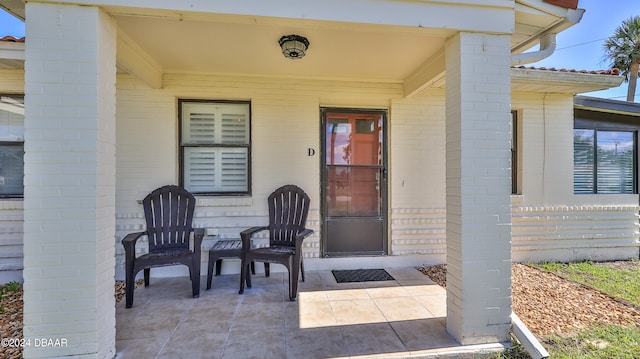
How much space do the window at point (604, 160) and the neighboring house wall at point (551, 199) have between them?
323 mm

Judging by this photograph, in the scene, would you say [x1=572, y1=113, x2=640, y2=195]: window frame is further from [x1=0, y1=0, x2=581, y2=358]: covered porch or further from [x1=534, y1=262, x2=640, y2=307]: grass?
[x1=0, y1=0, x2=581, y2=358]: covered porch

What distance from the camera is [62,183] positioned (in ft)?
6.27

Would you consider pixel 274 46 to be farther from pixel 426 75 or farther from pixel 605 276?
pixel 605 276

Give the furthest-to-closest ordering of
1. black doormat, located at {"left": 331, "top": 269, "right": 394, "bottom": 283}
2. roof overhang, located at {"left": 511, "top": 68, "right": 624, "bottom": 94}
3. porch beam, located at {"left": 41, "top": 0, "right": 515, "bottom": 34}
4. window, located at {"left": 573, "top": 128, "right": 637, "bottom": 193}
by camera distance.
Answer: window, located at {"left": 573, "top": 128, "right": 637, "bottom": 193}, roof overhang, located at {"left": 511, "top": 68, "right": 624, "bottom": 94}, black doormat, located at {"left": 331, "top": 269, "right": 394, "bottom": 283}, porch beam, located at {"left": 41, "top": 0, "right": 515, "bottom": 34}

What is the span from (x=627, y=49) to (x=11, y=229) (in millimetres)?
18702

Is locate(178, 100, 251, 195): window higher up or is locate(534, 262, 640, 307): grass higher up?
locate(178, 100, 251, 195): window

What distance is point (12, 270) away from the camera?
3482 mm

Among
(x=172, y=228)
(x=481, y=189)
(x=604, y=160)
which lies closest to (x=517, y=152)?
(x=604, y=160)

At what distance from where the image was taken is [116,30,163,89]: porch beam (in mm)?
2730

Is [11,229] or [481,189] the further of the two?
[11,229]

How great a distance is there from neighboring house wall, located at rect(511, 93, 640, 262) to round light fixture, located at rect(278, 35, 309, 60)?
328 centimetres

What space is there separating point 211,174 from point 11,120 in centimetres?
235

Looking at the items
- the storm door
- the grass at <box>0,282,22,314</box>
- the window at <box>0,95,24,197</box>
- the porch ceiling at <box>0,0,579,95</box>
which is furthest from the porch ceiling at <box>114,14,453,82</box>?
the grass at <box>0,282,22,314</box>

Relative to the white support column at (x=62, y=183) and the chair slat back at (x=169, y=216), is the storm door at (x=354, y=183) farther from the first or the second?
the white support column at (x=62, y=183)
